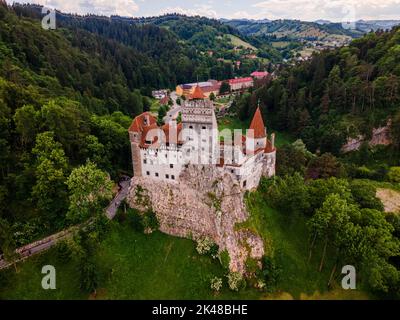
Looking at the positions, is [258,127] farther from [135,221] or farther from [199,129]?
[135,221]

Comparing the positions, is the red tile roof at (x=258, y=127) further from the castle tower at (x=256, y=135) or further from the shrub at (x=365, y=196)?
the shrub at (x=365, y=196)

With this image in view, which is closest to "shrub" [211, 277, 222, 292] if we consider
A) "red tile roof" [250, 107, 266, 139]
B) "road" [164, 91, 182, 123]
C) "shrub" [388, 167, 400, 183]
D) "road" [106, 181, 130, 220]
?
"road" [106, 181, 130, 220]

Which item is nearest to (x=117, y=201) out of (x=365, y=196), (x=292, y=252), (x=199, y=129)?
(x=199, y=129)

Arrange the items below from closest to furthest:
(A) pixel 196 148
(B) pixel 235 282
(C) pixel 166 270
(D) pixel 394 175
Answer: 1. (B) pixel 235 282
2. (C) pixel 166 270
3. (A) pixel 196 148
4. (D) pixel 394 175

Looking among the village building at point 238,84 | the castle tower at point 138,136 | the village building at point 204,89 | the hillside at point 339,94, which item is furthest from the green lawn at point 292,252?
the village building at point 238,84

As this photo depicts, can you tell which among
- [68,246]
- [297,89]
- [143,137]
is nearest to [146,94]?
[297,89]

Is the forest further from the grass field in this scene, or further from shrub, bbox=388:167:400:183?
the grass field

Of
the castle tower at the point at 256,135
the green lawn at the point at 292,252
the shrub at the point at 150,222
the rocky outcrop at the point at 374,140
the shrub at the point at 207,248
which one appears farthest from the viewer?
the rocky outcrop at the point at 374,140
